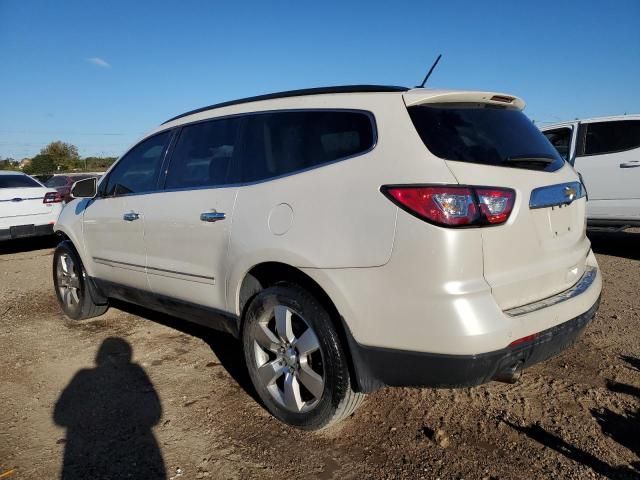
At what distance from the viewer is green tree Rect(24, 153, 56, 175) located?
169 ft

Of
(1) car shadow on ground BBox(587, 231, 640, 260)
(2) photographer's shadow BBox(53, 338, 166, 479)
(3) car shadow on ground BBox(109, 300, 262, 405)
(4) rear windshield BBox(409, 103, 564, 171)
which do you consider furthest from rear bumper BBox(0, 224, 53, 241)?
(1) car shadow on ground BBox(587, 231, 640, 260)

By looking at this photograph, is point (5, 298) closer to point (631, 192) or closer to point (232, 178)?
point (232, 178)

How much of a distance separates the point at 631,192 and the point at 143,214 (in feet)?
19.9

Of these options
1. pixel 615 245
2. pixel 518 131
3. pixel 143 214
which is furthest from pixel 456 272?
pixel 615 245

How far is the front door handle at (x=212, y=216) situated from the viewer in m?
3.05

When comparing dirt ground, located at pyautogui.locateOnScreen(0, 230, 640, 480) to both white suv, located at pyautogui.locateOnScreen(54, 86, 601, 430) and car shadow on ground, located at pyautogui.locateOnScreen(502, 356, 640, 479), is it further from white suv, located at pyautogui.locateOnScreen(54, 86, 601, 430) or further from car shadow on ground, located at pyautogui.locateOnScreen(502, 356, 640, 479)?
white suv, located at pyautogui.locateOnScreen(54, 86, 601, 430)

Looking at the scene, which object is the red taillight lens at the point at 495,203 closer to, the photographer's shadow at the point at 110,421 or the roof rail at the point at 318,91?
the roof rail at the point at 318,91

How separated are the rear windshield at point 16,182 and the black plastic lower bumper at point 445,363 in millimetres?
8666

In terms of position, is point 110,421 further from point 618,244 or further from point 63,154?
point 63,154

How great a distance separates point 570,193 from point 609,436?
1.26 meters

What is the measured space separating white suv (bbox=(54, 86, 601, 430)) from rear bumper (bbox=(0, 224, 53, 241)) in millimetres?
6450

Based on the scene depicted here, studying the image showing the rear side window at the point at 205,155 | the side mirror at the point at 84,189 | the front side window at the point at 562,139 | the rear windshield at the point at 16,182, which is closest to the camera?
the rear side window at the point at 205,155

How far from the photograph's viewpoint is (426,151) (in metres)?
2.30

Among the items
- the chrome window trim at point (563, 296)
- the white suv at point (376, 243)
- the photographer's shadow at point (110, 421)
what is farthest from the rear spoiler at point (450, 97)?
the photographer's shadow at point (110, 421)
